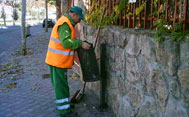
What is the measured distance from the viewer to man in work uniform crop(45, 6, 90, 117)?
4.00 m

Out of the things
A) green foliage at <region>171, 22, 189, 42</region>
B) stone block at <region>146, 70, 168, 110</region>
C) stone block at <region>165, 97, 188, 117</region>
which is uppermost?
green foliage at <region>171, 22, 189, 42</region>

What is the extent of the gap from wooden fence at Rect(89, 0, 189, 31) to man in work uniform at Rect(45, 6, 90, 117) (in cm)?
75

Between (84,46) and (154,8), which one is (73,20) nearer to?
(84,46)

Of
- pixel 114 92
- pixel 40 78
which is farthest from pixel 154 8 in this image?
pixel 40 78

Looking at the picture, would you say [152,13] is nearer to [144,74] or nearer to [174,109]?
[144,74]

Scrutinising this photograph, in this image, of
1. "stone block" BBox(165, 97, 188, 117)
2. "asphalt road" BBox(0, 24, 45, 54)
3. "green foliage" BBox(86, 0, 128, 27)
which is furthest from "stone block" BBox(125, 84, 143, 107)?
"asphalt road" BBox(0, 24, 45, 54)

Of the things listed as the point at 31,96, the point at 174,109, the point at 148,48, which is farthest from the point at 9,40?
the point at 174,109

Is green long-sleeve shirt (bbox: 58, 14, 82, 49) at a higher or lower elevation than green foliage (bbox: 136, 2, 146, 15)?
lower

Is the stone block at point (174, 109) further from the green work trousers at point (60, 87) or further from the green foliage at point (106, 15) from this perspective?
the green work trousers at point (60, 87)

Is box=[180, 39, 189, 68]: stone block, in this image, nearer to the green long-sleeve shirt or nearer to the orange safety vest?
the green long-sleeve shirt

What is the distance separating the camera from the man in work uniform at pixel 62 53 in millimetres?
4004

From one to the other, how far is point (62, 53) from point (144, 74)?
1.51 meters

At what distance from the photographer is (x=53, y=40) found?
4156 mm

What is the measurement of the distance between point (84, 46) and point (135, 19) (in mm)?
965
